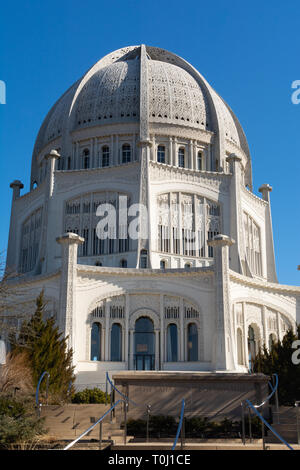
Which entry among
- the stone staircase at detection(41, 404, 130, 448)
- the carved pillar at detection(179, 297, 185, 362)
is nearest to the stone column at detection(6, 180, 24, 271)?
the carved pillar at detection(179, 297, 185, 362)

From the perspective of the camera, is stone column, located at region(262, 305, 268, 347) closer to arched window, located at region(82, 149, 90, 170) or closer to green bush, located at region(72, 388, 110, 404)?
green bush, located at region(72, 388, 110, 404)

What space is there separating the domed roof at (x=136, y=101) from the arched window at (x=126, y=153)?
2356 mm

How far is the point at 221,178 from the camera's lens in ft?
162

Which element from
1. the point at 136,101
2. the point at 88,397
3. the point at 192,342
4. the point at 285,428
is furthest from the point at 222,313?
the point at 136,101

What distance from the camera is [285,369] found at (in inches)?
1097

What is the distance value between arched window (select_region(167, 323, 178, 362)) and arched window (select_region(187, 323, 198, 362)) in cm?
87

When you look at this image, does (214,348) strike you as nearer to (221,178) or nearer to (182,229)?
(182,229)

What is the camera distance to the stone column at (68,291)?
36531 millimetres

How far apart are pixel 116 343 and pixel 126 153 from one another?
801 inches

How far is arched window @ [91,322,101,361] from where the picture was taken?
37719mm

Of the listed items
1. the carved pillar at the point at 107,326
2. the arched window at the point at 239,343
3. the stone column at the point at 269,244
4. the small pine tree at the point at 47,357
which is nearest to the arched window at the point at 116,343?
the carved pillar at the point at 107,326

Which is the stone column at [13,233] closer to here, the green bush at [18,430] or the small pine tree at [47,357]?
the small pine tree at [47,357]

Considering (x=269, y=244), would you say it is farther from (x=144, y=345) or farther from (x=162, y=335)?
A: (x=144, y=345)
